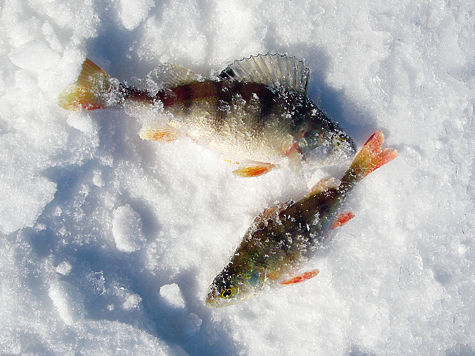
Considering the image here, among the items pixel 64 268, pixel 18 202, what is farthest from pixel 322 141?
pixel 18 202

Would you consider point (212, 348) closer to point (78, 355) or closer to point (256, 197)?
point (78, 355)

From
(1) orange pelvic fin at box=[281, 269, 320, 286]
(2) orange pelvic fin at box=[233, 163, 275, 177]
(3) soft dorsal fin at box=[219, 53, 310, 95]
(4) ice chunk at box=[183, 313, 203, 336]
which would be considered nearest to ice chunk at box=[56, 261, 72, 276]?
(4) ice chunk at box=[183, 313, 203, 336]

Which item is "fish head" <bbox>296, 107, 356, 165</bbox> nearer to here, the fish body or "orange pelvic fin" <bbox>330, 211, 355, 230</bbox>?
the fish body

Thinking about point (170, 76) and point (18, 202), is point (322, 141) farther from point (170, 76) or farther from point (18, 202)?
point (18, 202)

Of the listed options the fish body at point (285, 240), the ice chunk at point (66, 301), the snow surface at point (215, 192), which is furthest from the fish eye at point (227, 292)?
the ice chunk at point (66, 301)

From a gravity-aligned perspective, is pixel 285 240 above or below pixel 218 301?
above

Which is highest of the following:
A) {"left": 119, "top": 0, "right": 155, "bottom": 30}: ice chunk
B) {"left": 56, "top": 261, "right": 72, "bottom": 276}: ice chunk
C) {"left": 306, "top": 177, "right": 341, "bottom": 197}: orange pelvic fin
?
{"left": 119, "top": 0, "right": 155, "bottom": 30}: ice chunk
